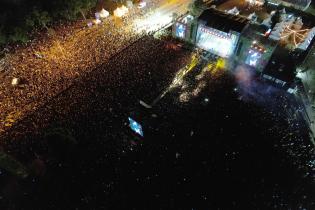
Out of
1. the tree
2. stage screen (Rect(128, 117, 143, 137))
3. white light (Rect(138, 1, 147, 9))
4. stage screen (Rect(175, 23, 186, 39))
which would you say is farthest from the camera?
white light (Rect(138, 1, 147, 9))

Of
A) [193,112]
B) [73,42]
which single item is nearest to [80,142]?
[193,112]

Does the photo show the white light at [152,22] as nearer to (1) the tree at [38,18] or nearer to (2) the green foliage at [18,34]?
(1) the tree at [38,18]

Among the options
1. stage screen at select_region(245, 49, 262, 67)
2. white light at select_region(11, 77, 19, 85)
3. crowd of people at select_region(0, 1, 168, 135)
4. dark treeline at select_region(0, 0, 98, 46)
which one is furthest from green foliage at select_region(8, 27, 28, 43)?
stage screen at select_region(245, 49, 262, 67)

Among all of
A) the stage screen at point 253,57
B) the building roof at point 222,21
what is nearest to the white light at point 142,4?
the building roof at point 222,21

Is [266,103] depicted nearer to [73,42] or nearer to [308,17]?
[308,17]

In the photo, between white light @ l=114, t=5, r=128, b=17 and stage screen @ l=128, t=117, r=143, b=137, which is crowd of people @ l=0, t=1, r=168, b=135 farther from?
stage screen @ l=128, t=117, r=143, b=137

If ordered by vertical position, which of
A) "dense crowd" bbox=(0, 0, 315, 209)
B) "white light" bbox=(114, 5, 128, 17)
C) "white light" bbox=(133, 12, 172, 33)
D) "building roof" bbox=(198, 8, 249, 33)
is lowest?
"dense crowd" bbox=(0, 0, 315, 209)

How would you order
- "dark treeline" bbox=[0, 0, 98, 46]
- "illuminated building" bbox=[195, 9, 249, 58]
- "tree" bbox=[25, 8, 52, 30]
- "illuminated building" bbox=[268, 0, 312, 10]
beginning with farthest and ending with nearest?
"illuminated building" bbox=[268, 0, 312, 10] → "tree" bbox=[25, 8, 52, 30] → "illuminated building" bbox=[195, 9, 249, 58] → "dark treeline" bbox=[0, 0, 98, 46]
